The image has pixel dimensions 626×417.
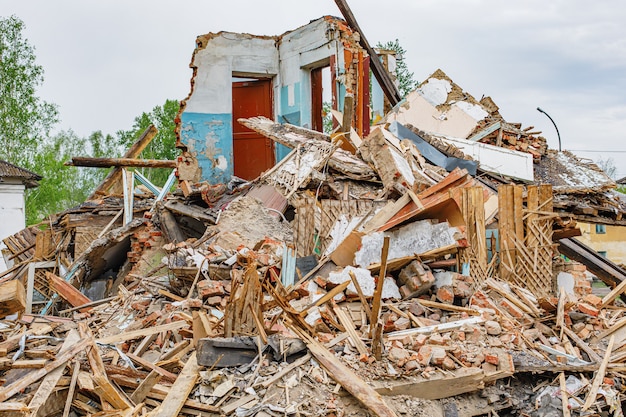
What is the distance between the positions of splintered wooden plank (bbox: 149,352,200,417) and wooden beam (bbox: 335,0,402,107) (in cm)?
846

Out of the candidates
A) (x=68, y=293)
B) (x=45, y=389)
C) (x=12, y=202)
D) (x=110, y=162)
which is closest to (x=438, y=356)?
(x=45, y=389)

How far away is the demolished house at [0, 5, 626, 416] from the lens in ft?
16.2

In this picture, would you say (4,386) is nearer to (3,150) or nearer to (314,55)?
(314,55)

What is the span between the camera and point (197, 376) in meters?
4.91

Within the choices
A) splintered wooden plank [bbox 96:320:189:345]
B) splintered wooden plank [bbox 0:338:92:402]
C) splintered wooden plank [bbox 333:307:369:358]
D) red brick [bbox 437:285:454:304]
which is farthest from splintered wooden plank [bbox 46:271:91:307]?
red brick [bbox 437:285:454:304]

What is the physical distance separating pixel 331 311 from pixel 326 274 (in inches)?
43.1

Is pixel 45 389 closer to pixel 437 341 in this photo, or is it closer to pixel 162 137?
pixel 437 341

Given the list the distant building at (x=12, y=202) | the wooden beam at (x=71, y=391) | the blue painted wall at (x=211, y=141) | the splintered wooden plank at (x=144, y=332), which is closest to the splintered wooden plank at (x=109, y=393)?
the wooden beam at (x=71, y=391)

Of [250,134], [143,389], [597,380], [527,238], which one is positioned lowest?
[597,380]

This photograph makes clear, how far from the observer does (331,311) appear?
20.0 feet

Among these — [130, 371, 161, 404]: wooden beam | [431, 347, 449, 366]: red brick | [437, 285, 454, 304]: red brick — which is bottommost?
[130, 371, 161, 404]: wooden beam

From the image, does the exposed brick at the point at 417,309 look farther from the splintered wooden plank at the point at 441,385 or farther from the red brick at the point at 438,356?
the splintered wooden plank at the point at 441,385

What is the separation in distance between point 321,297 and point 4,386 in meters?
2.93

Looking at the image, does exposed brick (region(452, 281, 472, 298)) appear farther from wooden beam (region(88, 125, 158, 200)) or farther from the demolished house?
wooden beam (region(88, 125, 158, 200))
